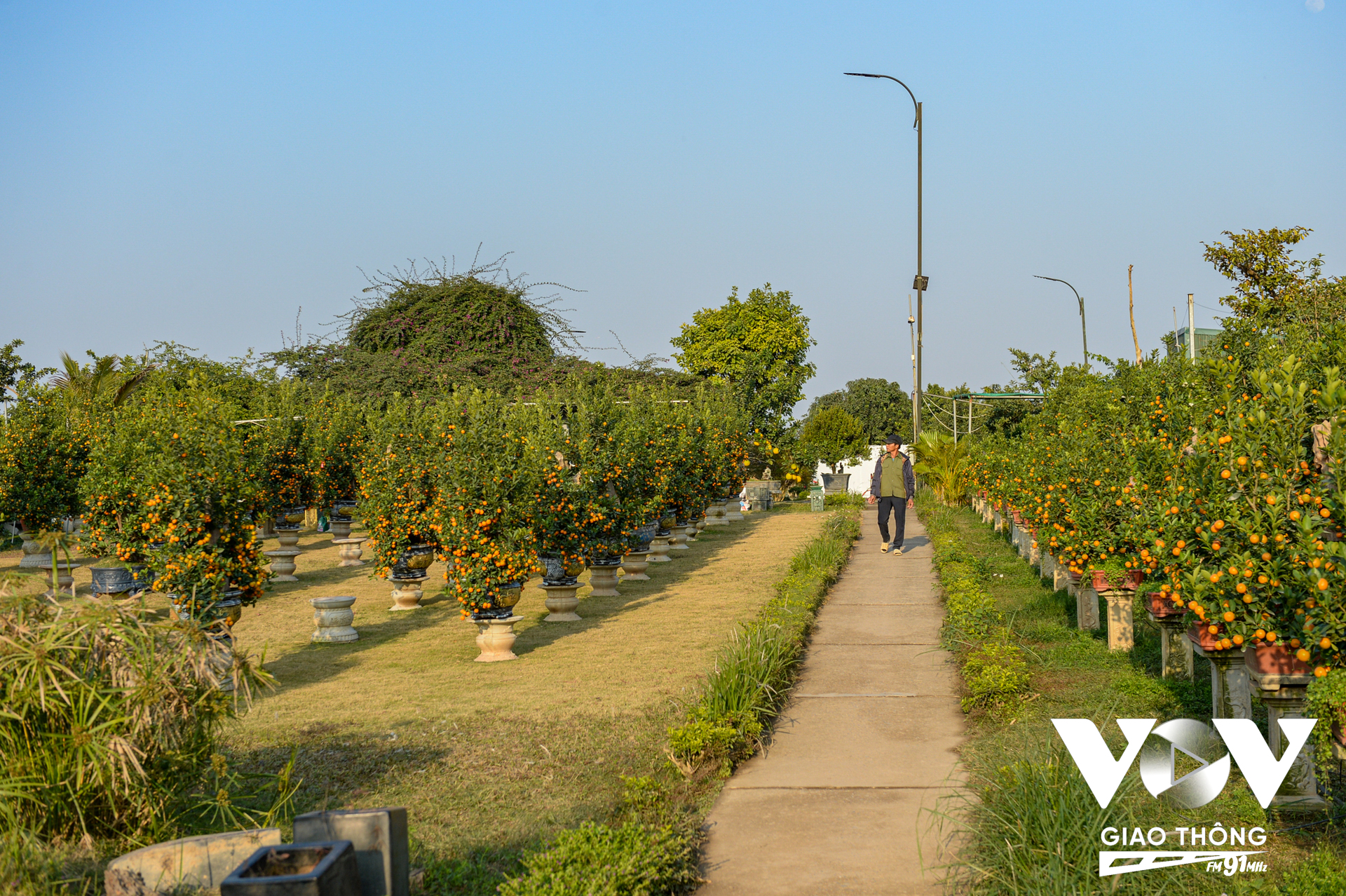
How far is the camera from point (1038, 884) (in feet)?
13.3

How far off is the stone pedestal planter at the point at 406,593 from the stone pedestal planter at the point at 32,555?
787 centimetres

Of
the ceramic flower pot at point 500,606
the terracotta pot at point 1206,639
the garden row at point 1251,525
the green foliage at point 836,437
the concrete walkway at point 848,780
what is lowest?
the concrete walkway at point 848,780

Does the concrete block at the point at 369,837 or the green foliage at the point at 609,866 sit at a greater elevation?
the concrete block at the point at 369,837

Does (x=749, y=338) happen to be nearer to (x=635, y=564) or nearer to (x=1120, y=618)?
(x=635, y=564)

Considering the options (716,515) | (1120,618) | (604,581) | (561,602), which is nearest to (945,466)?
(716,515)

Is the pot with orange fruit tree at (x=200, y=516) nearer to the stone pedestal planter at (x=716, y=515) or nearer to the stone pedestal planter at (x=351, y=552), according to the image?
the stone pedestal planter at (x=351, y=552)

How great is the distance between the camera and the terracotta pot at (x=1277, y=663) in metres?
4.80

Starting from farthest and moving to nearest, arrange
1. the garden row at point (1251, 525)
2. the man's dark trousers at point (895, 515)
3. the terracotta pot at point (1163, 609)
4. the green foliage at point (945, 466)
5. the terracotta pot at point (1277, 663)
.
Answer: the green foliage at point (945, 466) → the man's dark trousers at point (895, 515) → the terracotta pot at point (1163, 609) → the terracotta pot at point (1277, 663) → the garden row at point (1251, 525)

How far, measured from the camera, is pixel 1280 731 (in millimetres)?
5133

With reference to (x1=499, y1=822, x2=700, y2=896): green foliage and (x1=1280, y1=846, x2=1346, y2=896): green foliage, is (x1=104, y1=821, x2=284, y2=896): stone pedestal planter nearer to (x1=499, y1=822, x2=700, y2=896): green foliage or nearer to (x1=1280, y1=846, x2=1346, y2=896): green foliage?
(x1=499, y1=822, x2=700, y2=896): green foliage

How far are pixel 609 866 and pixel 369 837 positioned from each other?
956 mm

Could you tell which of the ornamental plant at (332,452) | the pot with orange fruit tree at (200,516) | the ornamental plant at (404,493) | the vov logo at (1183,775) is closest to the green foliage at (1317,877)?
the vov logo at (1183,775)

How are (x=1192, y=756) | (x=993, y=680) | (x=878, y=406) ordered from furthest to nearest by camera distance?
(x=878, y=406)
(x=993, y=680)
(x=1192, y=756)

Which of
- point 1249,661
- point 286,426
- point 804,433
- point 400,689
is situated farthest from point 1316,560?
point 804,433
